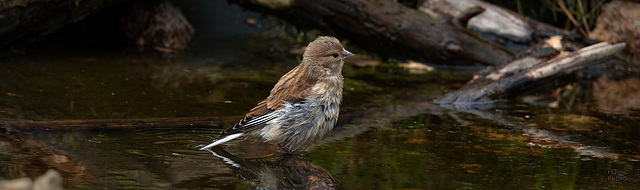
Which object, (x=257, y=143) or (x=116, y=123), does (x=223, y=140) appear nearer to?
(x=257, y=143)

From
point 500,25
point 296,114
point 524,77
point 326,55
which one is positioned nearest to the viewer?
point 296,114

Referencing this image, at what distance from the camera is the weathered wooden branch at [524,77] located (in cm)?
594

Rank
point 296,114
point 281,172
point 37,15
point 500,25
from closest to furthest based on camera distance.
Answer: point 281,172 < point 296,114 < point 37,15 < point 500,25

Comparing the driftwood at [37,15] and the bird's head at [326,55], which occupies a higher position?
the bird's head at [326,55]

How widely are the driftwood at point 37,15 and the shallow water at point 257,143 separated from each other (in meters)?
0.32

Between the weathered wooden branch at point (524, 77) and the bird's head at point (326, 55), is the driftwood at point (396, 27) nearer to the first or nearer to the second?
the weathered wooden branch at point (524, 77)

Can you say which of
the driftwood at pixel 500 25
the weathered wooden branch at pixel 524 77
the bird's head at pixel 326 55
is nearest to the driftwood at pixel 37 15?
the bird's head at pixel 326 55

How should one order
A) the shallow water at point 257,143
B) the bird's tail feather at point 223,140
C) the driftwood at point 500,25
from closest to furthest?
1. the shallow water at point 257,143
2. the bird's tail feather at point 223,140
3. the driftwood at point 500,25

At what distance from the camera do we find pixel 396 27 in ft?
24.3

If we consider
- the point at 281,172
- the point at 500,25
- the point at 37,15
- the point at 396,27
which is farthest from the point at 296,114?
the point at 500,25

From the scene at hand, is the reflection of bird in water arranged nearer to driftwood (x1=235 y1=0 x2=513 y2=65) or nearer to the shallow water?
the shallow water

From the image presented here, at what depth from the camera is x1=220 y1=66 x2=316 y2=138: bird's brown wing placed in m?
4.07

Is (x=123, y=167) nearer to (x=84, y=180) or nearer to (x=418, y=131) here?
(x=84, y=180)

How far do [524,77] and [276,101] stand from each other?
2709 mm
